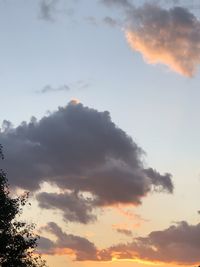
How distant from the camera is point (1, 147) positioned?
6744 cm

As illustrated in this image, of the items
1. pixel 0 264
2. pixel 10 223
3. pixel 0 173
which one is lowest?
pixel 0 264

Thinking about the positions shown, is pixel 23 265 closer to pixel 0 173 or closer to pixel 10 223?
pixel 10 223

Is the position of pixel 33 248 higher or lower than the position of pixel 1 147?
lower

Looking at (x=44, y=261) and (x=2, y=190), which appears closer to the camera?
(x=2, y=190)

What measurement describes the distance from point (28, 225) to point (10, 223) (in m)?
2.96

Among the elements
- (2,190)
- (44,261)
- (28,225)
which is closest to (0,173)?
(2,190)

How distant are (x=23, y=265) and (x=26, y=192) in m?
8.81

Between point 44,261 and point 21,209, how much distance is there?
27.1 feet

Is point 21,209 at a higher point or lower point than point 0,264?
higher

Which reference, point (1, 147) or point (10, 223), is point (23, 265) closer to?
point (10, 223)

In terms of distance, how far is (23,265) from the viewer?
69.9 m

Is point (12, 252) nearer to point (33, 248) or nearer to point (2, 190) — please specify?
point (33, 248)

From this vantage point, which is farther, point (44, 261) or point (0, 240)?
point (44, 261)

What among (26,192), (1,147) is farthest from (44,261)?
(1,147)
